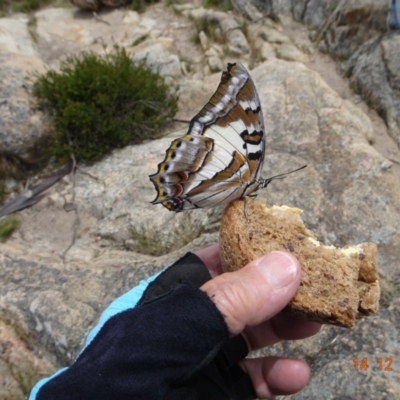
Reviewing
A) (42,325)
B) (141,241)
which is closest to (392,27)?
(141,241)

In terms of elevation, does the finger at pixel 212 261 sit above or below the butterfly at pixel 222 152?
below

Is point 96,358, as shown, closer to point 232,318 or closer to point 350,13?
point 232,318

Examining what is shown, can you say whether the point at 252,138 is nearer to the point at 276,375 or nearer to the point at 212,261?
the point at 212,261

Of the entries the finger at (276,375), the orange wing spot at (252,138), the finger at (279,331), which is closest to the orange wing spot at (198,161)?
the orange wing spot at (252,138)

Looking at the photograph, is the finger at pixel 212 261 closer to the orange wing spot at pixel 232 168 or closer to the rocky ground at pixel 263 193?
the rocky ground at pixel 263 193

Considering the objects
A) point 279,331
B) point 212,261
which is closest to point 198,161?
point 212,261

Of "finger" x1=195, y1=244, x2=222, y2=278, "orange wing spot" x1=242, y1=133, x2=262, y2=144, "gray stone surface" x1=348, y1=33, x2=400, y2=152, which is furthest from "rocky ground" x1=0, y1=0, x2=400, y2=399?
"orange wing spot" x1=242, y1=133, x2=262, y2=144

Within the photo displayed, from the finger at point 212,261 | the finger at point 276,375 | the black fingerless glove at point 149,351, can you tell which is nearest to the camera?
the black fingerless glove at point 149,351
